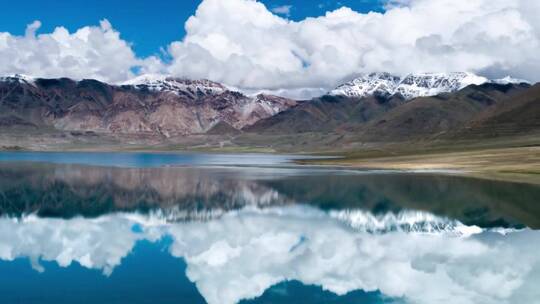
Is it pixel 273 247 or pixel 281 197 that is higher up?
pixel 273 247

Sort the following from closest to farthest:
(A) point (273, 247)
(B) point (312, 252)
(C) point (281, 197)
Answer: (B) point (312, 252) < (A) point (273, 247) < (C) point (281, 197)

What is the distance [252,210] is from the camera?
5869 cm

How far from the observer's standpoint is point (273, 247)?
37.8 metres

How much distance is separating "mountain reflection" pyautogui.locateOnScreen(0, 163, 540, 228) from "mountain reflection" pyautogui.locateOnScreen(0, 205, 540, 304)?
192 inches

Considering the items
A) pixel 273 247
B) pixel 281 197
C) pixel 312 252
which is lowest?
pixel 281 197

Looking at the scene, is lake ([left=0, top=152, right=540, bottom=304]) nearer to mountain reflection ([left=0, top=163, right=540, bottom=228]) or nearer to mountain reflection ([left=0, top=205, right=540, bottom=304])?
mountain reflection ([left=0, top=205, right=540, bottom=304])

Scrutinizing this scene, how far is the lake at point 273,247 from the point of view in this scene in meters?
26.8

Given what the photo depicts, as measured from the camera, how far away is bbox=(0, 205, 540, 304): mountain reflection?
27.7 meters

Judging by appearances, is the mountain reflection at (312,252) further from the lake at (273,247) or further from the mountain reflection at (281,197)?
the mountain reflection at (281,197)

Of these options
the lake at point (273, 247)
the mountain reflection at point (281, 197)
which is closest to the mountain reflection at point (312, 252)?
the lake at point (273, 247)

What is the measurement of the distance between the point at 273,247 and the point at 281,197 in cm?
3281

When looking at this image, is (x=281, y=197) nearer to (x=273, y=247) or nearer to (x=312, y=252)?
(x=273, y=247)

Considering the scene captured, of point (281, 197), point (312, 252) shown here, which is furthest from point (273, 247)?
point (281, 197)

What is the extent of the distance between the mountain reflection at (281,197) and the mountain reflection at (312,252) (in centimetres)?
488
